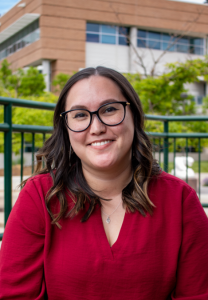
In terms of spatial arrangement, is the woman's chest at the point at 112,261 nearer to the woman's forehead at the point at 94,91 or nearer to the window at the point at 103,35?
the woman's forehead at the point at 94,91

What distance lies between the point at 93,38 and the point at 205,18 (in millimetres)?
11592

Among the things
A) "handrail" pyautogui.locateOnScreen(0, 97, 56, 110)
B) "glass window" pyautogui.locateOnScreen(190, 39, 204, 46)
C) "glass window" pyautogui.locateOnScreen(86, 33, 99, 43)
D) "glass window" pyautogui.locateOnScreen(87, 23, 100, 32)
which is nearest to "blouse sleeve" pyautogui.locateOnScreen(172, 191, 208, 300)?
"handrail" pyautogui.locateOnScreen(0, 97, 56, 110)

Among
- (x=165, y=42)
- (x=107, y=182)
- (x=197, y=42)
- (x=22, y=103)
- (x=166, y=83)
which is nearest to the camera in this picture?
(x=107, y=182)

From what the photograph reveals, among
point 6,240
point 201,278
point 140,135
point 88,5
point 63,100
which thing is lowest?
point 201,278

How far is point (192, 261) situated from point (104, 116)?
0.76 metres

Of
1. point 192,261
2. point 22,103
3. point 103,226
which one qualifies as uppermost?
point 22,103

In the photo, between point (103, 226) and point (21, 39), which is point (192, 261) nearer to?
point (103, 226)

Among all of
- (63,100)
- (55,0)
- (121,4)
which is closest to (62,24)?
(55,0)

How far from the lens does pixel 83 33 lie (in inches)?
1191

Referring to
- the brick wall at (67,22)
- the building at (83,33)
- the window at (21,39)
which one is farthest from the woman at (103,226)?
the window at (21,39)

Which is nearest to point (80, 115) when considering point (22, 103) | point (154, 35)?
point (22, 103)

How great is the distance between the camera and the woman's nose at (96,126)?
158 centimetres

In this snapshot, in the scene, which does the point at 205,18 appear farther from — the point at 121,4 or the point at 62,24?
the point at 62,24

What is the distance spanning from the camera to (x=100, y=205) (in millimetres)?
1688
